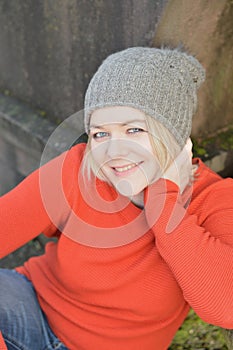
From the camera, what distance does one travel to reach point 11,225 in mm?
2143

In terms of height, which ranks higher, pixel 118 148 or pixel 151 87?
pixel 151 87

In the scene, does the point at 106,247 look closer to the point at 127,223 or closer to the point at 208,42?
the point at 127,223

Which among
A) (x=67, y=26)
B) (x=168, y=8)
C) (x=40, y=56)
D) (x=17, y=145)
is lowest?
(x=17, y=145)

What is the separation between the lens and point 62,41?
112 inches

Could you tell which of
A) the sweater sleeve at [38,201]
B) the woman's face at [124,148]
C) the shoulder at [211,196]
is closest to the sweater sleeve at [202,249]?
the shoulder at [211,196]

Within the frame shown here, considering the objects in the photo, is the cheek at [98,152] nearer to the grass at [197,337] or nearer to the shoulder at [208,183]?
the shoulder at [208,183]

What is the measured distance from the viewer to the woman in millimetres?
1891

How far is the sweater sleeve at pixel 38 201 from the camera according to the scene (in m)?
2.12

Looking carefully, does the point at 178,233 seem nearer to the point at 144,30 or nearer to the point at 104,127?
the point at 104,127

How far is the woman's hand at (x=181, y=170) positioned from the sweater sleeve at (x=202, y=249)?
0.10 feet

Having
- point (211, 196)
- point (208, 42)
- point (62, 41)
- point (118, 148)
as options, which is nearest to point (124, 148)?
point (118, 148)

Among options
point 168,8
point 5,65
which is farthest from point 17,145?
point 168,8

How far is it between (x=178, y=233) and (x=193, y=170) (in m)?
0.33

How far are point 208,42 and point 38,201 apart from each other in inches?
39.9
